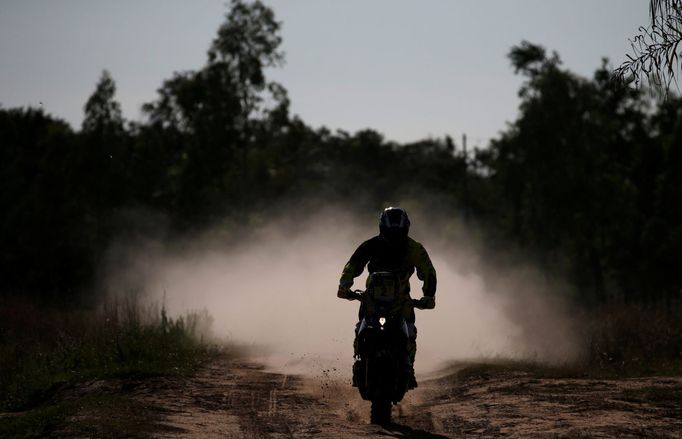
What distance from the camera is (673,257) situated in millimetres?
46406

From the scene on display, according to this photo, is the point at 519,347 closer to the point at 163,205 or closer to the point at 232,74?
the point at 232,74

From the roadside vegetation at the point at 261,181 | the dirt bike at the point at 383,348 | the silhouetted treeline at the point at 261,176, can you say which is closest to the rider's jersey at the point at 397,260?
the dirt bike at the point at 383,348

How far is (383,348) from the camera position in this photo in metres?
10.4

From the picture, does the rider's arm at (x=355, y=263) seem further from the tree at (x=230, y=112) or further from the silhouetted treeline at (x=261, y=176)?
the tree at (x=230, y=112)

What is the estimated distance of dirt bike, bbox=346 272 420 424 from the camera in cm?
1041

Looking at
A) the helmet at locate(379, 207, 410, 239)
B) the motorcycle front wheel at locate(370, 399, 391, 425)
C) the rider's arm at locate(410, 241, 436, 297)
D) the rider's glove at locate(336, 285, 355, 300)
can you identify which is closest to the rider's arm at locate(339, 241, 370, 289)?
the rider's glove at locate(336, 285, 355, 300)

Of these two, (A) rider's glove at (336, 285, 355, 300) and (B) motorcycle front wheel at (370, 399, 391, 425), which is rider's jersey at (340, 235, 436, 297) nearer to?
(A) rider's glove at (336, 285, 355, 300)

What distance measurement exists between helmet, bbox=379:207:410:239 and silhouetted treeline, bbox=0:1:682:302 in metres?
31.2

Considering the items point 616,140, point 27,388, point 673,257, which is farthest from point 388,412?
point 616,140

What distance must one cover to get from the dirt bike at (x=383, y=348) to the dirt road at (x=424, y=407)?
0.34 metres

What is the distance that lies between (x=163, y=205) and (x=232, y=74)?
33.3 ft

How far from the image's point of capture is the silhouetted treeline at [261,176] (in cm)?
4769

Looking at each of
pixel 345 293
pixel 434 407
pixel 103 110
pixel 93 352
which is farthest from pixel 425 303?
pixel 103 110

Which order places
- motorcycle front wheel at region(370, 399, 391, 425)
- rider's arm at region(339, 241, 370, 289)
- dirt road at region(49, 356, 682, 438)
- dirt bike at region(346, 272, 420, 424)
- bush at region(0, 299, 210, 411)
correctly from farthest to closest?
bush at region(0, 299, 210, 411), rider's arm at region(339, 241, 370, 289), motorcycle front wheel at region(370, 399, 391, 425), dirt bike at region(346, 272, 420, 424), dirt road at region(49, 356, 682, 438)
